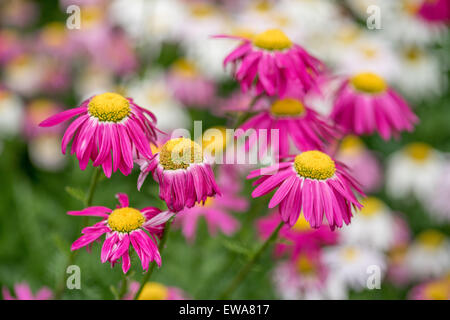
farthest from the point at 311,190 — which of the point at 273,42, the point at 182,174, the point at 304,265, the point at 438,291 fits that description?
the point at 438,291

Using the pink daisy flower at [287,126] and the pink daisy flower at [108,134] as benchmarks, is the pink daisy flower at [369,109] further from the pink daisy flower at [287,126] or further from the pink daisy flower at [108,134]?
the pink daisy flower at [108,134]

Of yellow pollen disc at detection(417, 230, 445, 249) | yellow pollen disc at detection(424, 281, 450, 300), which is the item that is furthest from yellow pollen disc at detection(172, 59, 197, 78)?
yellow pollen disc at detection(424, 281, 450, 300)

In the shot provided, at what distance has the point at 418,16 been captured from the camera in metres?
1.99

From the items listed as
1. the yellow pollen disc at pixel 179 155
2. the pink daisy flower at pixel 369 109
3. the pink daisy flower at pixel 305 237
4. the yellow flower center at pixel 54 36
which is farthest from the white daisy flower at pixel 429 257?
the yellow flower center at pixel 54 36

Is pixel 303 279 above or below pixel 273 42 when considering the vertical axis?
→ below

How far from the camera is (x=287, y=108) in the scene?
883 mm

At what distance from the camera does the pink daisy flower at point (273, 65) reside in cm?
83

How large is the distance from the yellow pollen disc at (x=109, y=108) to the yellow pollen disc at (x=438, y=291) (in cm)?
88

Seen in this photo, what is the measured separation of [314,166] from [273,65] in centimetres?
19

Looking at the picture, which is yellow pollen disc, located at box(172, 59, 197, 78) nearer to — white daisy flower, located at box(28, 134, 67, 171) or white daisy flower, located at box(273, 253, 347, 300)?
white daisy flower, located at box(28, 134, 67, 171)

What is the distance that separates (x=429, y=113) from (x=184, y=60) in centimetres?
95

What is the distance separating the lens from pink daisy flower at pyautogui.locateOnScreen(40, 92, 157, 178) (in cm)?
68

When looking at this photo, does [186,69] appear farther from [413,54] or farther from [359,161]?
[413,54]
